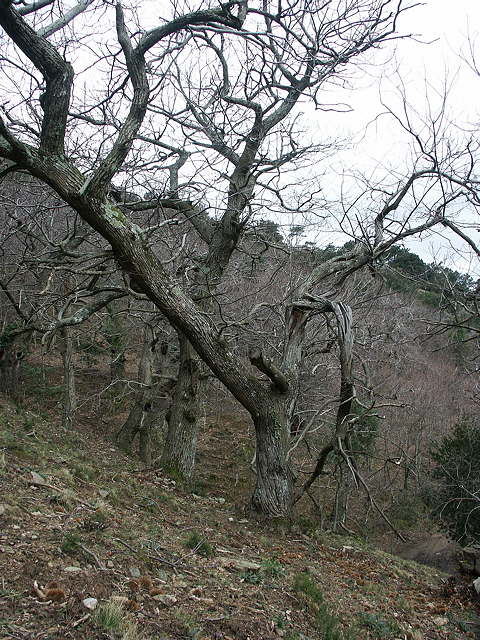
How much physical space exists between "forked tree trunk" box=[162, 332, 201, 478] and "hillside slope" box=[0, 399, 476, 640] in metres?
1.55

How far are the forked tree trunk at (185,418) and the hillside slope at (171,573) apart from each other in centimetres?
155

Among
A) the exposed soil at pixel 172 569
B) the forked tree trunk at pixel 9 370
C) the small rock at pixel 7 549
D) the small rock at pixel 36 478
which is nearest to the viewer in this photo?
the exposed soil at pixel 172 569

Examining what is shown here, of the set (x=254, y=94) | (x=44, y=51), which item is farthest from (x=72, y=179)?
(x=254, y=94)

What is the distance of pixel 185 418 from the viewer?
838 centimetres

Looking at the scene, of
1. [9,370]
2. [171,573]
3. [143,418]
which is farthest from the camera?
[143,418]

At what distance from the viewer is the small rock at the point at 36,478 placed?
15.3ft

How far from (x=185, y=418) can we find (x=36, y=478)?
3756 mm

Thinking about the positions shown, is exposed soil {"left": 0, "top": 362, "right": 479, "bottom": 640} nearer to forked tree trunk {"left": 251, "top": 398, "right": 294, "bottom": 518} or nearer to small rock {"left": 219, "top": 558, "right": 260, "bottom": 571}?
small rock {"left": 219, "top": 558, "right": 260, "bottom": 571}

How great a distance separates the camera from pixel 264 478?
6098mm

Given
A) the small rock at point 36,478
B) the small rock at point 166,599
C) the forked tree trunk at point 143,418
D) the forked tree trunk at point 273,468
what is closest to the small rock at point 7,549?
the small rock at point 166,599

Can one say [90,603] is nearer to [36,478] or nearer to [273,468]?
[36,478]

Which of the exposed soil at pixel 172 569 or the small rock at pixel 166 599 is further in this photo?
the small rock at pixel 166 599

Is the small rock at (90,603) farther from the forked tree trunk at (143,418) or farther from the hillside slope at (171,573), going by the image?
the forked tree trunk at (143,418)

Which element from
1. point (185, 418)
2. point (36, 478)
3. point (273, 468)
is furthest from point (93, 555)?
point (185, 418)
